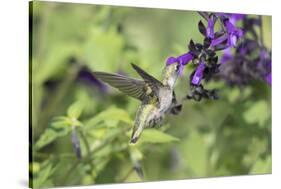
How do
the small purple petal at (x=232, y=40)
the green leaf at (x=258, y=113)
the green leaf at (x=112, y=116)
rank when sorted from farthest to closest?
the green leaf at (x=258, y=113) < the small purple petal at (x=232, y=40) < the green leaf at (x=112, y=116)

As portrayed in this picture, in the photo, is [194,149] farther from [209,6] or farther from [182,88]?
[209,6]

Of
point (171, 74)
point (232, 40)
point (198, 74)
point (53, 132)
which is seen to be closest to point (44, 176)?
point (53, 132)

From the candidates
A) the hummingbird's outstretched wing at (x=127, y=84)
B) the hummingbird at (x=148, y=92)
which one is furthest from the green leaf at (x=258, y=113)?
the hummingbird's outstretched wing at (x=127, y=84)

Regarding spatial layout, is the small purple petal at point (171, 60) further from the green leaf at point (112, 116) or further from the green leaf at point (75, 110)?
the green leaf at point (75, 110)

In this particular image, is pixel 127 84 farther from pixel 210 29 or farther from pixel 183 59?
pixel 210 29

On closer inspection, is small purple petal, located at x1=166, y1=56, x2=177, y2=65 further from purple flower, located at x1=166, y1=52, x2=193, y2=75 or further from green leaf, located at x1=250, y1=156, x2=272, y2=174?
green leaf, located at x1=250, y1=156, x2=272, y2=174
